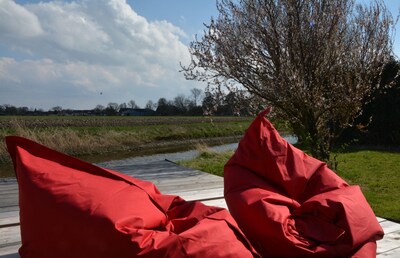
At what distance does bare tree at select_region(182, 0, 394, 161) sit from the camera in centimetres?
662

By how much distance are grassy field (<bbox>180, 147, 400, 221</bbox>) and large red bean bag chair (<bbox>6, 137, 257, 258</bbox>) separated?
9.79 feet

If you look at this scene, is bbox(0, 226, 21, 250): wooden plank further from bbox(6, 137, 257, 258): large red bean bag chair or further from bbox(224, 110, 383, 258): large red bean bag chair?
bbox(224, 110, 383, 258): large red bean bag chair

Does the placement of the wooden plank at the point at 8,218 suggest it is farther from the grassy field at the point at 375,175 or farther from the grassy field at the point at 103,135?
the grassy field at the point at 103,135

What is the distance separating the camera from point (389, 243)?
9.95 ft

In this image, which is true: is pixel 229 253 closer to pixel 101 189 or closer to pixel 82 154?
pixel 101 189

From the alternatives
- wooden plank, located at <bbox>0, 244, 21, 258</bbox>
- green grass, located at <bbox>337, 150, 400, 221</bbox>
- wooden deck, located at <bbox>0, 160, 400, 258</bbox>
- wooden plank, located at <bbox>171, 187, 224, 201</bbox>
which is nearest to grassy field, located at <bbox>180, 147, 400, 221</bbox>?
green grass, located at <bbox>337, 150, 400, 221</bbox>

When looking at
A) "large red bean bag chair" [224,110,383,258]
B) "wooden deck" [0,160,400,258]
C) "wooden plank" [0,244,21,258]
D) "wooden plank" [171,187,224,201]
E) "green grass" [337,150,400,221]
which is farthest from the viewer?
"green grass" [337,150,400,221]

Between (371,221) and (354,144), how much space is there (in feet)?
46.5

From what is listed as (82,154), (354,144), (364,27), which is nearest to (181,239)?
(364,27)

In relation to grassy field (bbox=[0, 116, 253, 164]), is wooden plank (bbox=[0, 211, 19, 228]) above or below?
above

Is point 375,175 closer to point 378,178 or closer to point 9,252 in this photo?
point 378,178

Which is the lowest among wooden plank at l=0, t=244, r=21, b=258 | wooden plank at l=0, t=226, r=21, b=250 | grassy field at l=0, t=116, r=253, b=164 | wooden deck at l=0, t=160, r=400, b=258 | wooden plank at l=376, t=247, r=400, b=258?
grassy field at l=0, t=116, r=253, b=164

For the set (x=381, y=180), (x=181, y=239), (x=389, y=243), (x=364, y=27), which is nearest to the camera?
(x=181, y=239)

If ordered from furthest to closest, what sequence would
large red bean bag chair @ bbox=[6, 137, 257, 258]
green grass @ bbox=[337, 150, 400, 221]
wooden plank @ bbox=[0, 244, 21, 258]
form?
green grass @ bbox=[337, 150, 400, 221], wooden plank @ bbox=[0, 244, 21, 258], large red bean bag chair @ bbox=[6, 137, 257, 258]
